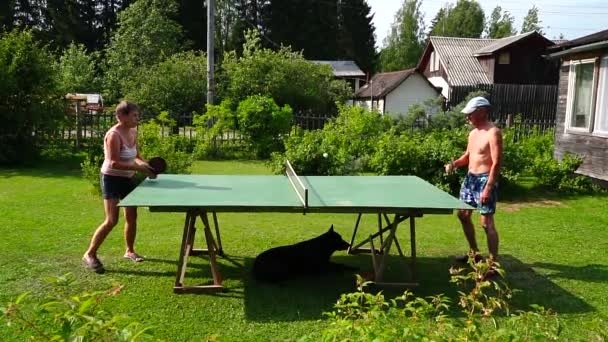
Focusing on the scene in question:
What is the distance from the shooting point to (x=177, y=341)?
4.03 m

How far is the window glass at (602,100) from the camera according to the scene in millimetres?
10820

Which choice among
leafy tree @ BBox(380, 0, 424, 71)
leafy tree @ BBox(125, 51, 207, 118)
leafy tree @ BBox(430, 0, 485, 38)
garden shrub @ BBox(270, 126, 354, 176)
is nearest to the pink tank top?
garden shrub @ BBox(270, 126, 354, 176)

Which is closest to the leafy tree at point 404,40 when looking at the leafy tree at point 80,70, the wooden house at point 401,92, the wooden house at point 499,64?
the wooden house at point 499,64

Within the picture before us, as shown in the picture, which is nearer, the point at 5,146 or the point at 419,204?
the point at 419,204

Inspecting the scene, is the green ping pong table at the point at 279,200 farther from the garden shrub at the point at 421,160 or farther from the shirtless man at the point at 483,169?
the garden shrub at the point at 421,160

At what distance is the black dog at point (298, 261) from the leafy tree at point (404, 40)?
213 feet

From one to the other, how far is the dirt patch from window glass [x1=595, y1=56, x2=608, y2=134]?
1.99 m

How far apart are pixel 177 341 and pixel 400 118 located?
15093mm

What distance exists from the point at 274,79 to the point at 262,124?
811cm

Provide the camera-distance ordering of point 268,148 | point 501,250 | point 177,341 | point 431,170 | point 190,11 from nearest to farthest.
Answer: point 177,341, point 501,250, point 431,170, point 268,148, point 190,11

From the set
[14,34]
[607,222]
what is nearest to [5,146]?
[14,34]

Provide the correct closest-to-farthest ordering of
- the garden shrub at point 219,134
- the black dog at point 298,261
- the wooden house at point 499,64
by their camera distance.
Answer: the black dog at point 298,261, the garden shrub at point 219,134, the wooden house at point 499,64

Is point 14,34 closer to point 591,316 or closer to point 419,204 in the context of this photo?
point 419,204

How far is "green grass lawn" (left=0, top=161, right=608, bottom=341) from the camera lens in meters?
4.55
